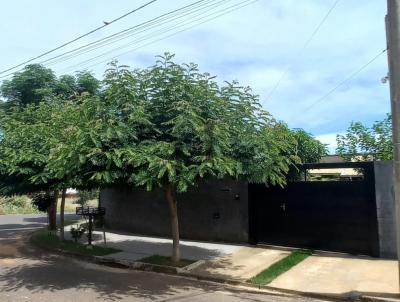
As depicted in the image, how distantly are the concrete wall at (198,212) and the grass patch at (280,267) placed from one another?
2.25 m

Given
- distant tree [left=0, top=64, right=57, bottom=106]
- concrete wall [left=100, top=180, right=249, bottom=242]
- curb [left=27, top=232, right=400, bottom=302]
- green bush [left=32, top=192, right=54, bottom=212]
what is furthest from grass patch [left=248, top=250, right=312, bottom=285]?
distant tree [left=0, top=64, right=57, bottom=106]

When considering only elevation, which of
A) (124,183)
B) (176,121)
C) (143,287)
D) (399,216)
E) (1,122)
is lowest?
(143,287)

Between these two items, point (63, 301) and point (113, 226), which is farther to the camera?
point (113, 226)

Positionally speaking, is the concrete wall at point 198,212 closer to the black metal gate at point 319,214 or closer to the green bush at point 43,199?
the black metal gate at point 319,214

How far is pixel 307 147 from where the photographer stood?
21.0 meters

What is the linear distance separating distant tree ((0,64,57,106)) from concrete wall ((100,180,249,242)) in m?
5.49

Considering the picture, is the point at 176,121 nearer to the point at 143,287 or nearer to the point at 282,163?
the point at 282,163

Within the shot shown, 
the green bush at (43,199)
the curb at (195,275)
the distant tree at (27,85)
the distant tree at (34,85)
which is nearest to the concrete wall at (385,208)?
the curb at (195,275)

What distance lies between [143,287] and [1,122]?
9.91 m

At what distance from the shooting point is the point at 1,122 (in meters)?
16.7

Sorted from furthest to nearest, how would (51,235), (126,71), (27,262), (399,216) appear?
(51,235) < (27,262) < (126,71) < (399,216)

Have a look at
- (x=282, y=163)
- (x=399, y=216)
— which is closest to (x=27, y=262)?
(x=282, y=163)

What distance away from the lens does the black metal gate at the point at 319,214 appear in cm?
1206

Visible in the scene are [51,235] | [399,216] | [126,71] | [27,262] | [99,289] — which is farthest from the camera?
[51,235]
